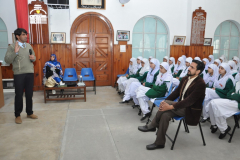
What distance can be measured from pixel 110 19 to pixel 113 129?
14.9 feet

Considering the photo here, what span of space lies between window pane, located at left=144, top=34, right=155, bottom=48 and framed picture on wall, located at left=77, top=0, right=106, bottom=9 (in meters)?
1.99

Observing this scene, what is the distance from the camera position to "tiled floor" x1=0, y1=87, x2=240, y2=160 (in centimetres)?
240

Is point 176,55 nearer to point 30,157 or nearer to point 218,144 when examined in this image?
point 218,144

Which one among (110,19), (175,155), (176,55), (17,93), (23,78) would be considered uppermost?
(110,19)

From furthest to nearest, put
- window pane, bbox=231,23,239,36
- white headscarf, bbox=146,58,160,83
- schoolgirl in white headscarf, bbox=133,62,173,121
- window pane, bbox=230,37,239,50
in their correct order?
window pane, bbox=230,37,239,50 → window pane, bbox=231,23,239,36 → white headscarf, bbox=146,58,160,83 → schoolgirl in white headscarf, bbox=133,62,173,121

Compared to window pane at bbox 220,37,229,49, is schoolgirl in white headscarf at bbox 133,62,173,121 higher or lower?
lower

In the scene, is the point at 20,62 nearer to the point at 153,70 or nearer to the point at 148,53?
the point at 153,70

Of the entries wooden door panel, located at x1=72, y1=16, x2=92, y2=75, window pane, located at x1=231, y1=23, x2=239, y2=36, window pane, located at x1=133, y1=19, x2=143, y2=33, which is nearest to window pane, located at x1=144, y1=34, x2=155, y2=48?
window pane, located at x1=133, y1=19, x2=143, y2=33

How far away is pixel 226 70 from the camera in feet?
11.4

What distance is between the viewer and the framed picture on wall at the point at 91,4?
6249 mm

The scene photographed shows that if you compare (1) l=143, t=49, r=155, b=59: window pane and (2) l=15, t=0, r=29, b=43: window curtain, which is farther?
(1) l=143, t=49, r=155, b=59: window pane

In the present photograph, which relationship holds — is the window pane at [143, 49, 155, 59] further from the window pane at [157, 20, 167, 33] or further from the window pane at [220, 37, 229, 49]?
the window pane at [220, 37, 229, 49]

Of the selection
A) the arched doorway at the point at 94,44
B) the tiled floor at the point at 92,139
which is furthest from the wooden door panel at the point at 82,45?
the tiled floor at the point at 92,139

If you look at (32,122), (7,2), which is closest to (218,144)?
(32,122)
